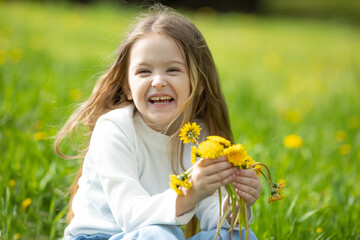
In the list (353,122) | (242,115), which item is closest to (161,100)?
(242,115)

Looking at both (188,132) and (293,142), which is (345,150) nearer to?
(293,142)

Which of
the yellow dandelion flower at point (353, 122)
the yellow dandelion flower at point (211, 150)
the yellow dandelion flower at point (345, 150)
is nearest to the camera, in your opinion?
the yellow dandelion flower at point (211, 150)

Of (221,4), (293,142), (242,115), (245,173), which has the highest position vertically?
(245,173)

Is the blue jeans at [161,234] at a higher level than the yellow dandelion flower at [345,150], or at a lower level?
higher

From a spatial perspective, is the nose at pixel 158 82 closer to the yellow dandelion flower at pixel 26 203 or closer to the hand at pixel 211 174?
the hand at pixel 211 174

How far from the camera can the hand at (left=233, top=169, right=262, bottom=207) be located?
4.20 ft

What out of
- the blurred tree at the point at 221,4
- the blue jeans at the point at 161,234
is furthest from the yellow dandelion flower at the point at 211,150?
the blurred tree at the point at 221,4

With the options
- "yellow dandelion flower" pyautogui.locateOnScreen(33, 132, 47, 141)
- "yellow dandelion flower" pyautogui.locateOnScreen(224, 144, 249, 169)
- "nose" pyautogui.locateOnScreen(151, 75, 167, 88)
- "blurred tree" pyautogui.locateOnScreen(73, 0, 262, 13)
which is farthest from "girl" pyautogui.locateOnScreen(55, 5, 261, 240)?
"blurred tree" pyautogui.locateOnScreen(73, 0, 262, 13)

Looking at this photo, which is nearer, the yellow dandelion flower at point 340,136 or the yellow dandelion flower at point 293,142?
the yellow dandelion flower at point 293,142

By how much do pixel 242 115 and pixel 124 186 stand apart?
213 centimetres

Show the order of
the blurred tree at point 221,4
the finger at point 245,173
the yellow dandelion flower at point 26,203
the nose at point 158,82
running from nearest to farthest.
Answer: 1. the finger at point 245,173
2. the nose at point 158,82
3. the yellow dandelion flower at point 26,203
4. the blurred tree at point 221,4

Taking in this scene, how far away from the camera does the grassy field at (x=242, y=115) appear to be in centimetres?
207

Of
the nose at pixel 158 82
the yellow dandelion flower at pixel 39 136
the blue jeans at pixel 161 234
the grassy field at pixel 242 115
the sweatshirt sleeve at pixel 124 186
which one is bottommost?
the grassy field at pixel 242 115

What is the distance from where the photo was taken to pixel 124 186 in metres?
1.47
